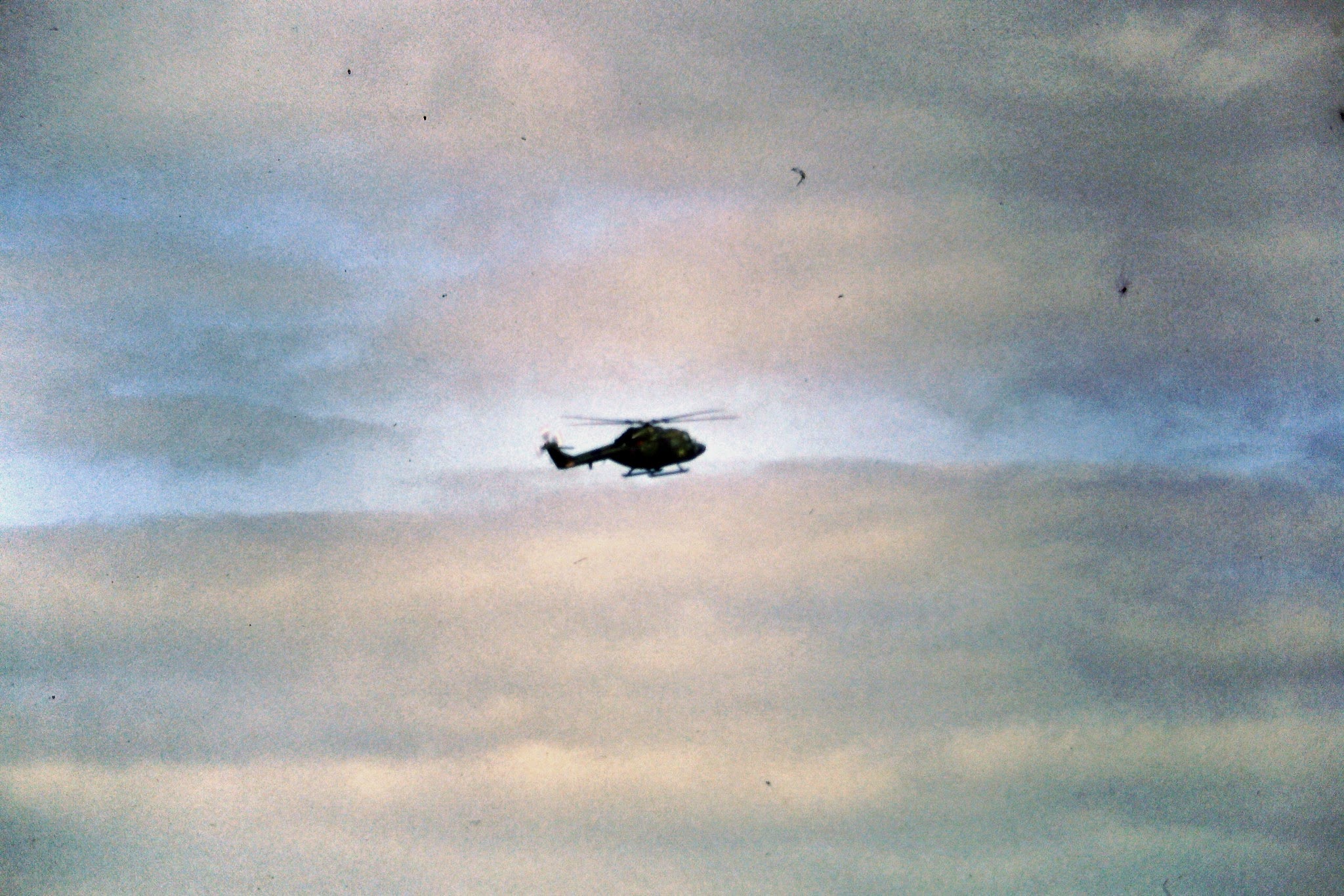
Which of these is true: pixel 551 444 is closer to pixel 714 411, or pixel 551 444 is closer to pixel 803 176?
pixel 714 411

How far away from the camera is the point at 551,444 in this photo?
1379 inches

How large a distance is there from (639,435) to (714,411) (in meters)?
4.05

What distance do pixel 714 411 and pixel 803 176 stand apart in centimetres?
593

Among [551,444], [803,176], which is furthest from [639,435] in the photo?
[803,176]

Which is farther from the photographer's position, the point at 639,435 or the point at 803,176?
the point at 639,435

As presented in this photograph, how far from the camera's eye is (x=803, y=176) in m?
32.0

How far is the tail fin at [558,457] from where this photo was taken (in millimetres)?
34938

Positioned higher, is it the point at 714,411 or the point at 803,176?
the point at 803,176

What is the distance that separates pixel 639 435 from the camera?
35.8 meters

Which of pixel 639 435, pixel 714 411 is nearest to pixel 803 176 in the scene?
pixel 714 411

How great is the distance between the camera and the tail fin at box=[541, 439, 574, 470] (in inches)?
1375

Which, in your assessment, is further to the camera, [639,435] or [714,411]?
[639,435]

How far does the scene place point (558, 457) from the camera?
117ft

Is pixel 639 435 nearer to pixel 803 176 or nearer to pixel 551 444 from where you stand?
pixel 551 444
